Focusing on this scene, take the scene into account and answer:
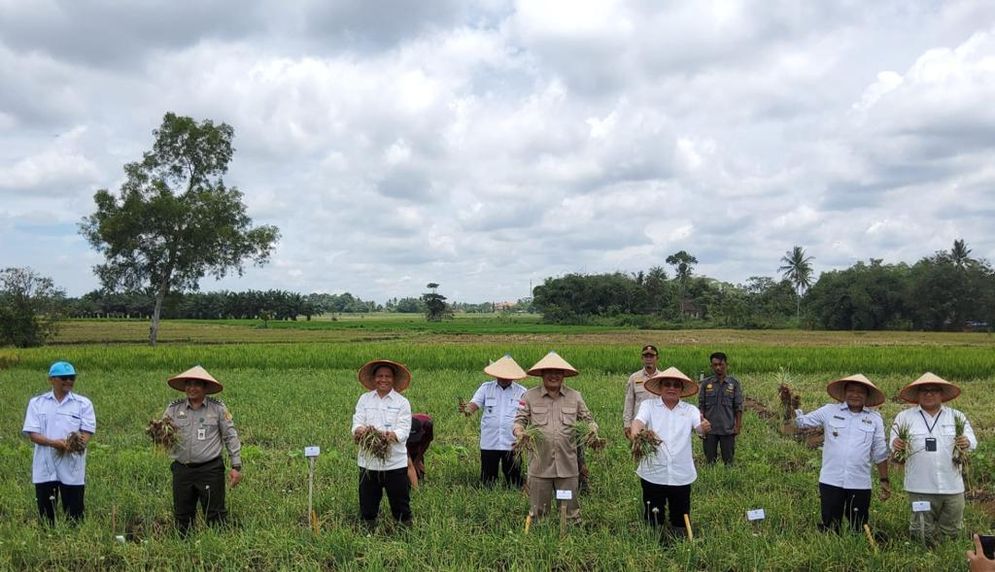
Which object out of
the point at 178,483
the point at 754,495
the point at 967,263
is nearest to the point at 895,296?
the point at 967,263

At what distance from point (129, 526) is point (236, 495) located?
3.47 feet

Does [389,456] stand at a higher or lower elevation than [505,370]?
lower

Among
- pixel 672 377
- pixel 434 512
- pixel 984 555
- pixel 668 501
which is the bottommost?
pixel 434 512

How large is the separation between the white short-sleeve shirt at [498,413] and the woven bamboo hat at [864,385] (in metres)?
3.05

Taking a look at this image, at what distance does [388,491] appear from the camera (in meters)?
5.80

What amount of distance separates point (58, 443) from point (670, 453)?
5201 millimetres

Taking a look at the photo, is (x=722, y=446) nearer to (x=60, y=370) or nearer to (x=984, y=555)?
(x=984, y=555)

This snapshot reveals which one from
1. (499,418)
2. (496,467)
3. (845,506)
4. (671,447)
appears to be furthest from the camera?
(496,467)

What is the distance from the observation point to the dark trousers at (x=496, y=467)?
7.24 m

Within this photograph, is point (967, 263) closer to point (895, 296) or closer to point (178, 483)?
point (895, 296)

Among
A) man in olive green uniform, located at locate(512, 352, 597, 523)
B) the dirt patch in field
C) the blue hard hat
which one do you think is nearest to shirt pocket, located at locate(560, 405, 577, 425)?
man in olive green uniform, located at locate(512, 352, 597, 523)

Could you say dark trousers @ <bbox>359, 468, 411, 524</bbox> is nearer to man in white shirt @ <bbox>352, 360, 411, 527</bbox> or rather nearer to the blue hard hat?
man in white shirt @ <bbox>352, 360, 411, 527</bbox>

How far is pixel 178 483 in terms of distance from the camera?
5.65m

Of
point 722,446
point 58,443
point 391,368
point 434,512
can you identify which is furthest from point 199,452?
point 722,446
